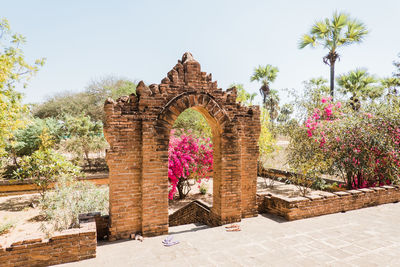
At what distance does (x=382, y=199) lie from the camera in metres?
8.12

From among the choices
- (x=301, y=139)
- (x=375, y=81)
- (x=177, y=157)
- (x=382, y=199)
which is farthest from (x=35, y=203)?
(x=375, y=81)

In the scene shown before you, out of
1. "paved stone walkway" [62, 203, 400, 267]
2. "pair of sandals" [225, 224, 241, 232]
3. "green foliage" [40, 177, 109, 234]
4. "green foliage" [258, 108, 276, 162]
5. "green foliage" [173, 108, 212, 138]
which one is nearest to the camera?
"paved stone walkway" [62, 203, 400, 267]

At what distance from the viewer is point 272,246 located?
488 centimetres

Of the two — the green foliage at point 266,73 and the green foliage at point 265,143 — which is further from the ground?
the green foliage at point 266,73

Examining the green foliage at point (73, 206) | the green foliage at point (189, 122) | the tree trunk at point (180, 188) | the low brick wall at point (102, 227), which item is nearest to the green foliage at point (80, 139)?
the green foliage at point (189, 122)

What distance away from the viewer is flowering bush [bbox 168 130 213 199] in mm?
10828

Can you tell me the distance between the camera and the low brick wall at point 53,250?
391cm

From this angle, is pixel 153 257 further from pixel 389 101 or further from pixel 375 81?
pixel 375 81

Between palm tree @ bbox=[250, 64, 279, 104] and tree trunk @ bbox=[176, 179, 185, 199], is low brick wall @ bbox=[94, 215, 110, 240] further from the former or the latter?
palm tree @ bbox=[250, 64, 279, 104]

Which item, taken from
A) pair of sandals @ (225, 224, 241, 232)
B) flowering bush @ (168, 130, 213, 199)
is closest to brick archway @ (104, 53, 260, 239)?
pair of sandals @ (225, 224, 241, 232)

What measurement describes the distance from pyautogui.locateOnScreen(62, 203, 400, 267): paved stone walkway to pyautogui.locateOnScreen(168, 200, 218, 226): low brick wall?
0.69 meters

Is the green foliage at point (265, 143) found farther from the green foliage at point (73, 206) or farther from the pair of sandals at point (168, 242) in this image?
the pair of sandals at point (168, 242)

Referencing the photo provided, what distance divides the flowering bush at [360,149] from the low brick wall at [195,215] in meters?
4.86

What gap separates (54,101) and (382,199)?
34.9 meters
